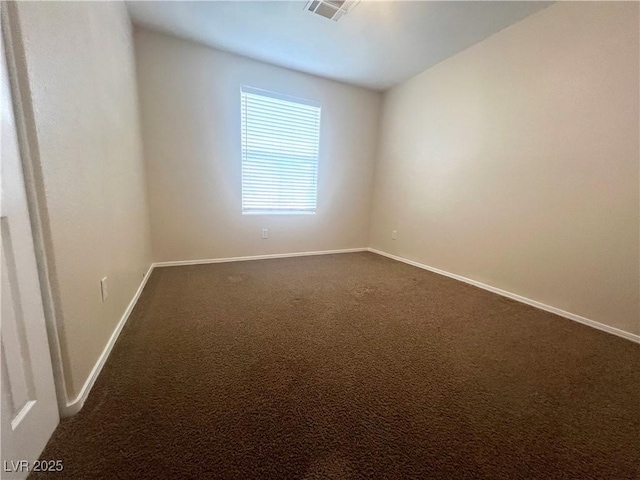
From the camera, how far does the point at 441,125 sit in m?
2.98

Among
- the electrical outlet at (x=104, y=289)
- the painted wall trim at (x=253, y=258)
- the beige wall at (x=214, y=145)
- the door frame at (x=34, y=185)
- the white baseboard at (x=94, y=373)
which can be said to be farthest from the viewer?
the painted wall trim at (x=253, y=258)

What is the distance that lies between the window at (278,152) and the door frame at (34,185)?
2.43m

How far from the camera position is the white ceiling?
2084mm

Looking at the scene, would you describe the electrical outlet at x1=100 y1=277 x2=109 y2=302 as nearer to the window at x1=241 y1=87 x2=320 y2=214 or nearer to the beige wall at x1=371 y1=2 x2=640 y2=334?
the window at x1=241 y1=87 x2=320 y2=214

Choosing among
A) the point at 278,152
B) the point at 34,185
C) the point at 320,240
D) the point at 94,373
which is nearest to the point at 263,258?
the point at 320,240

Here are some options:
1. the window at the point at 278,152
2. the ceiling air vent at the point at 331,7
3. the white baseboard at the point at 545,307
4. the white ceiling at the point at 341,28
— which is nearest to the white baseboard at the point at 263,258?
the white baseboard at the point at 545,307

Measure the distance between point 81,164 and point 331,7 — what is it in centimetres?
223

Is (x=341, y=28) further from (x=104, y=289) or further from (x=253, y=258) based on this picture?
(x=104, y=289)

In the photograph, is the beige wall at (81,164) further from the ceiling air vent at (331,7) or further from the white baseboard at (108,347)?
the ceiling air vent at (331,7)

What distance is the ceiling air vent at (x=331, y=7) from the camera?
6.67 feet

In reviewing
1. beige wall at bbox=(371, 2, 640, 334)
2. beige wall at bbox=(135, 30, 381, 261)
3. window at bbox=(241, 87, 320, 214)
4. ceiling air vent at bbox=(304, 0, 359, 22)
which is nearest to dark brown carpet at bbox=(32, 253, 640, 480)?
beige wall at bbox=(371, 2, 640, 334)

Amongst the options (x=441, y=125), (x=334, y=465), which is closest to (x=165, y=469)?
(x=334, y=465)

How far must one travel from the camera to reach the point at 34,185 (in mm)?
811

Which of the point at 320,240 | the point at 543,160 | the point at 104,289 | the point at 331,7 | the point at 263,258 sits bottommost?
the point at 263,258
